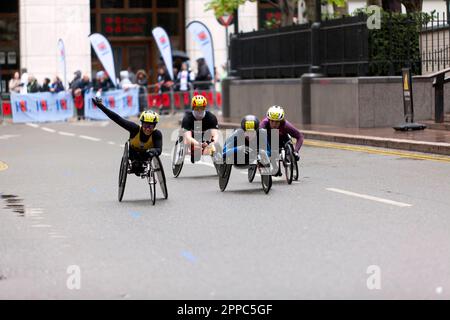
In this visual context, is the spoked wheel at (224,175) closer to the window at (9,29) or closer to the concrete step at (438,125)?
the concrete step at (438,125)

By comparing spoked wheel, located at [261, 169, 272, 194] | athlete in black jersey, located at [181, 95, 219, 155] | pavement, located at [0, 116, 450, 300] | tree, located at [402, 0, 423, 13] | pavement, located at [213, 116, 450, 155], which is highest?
tree, located at [402, 0, 423, 13]

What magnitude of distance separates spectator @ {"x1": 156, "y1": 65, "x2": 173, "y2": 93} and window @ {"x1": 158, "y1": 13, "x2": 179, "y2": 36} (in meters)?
9.11

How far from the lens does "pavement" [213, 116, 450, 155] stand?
21.3 metres

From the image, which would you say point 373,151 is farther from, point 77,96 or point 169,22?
point 169,22

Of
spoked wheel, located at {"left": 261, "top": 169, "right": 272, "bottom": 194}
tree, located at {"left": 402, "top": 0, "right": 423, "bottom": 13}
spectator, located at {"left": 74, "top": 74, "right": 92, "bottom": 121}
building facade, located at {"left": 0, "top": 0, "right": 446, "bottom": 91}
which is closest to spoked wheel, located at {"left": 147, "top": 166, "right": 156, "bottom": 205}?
spoked wheel, located at {"left": 261, "top": 169, "right": 272, "bottom": 194}

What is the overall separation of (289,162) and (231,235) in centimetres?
507

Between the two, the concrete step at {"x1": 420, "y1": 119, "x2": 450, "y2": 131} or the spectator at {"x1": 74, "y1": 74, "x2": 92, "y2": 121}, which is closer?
the concrete step at {"x1": 420, "y1": 119, "x2": 450, "y2": 131}

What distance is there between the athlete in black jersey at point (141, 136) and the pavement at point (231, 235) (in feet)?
1.75

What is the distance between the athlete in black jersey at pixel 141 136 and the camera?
13.9 m

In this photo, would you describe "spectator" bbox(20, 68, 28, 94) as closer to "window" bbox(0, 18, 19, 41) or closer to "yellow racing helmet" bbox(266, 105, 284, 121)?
"window" bbox(0, 18, 19, 41)

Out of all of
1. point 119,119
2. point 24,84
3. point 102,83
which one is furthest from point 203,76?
point 119,119

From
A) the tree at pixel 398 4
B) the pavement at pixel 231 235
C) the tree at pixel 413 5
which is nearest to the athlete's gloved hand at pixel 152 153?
the pavement at pixel 231 235

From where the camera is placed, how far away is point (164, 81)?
4181cm

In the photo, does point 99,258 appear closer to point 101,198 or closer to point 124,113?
point 101,198
